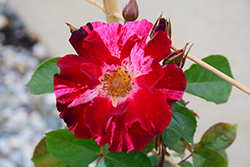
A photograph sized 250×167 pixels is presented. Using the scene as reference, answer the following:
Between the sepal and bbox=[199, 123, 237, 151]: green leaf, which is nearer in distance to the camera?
the sepal

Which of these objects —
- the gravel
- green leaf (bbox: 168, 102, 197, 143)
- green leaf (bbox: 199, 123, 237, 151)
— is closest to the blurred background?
the gravel

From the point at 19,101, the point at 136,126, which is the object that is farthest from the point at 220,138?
the point at 19,101

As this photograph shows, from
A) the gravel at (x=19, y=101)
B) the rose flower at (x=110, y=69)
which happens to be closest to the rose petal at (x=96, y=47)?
the rose flower at (x=110, y=69)

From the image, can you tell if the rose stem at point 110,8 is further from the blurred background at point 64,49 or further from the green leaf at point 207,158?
the blurred background at point 64,49

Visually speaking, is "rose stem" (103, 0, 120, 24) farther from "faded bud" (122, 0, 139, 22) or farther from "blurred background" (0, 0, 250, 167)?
"blurred background" (0, 0, 250, 167)

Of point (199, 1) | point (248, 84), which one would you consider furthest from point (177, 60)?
point (199, 1)

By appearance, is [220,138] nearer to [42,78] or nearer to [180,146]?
[180,146]
